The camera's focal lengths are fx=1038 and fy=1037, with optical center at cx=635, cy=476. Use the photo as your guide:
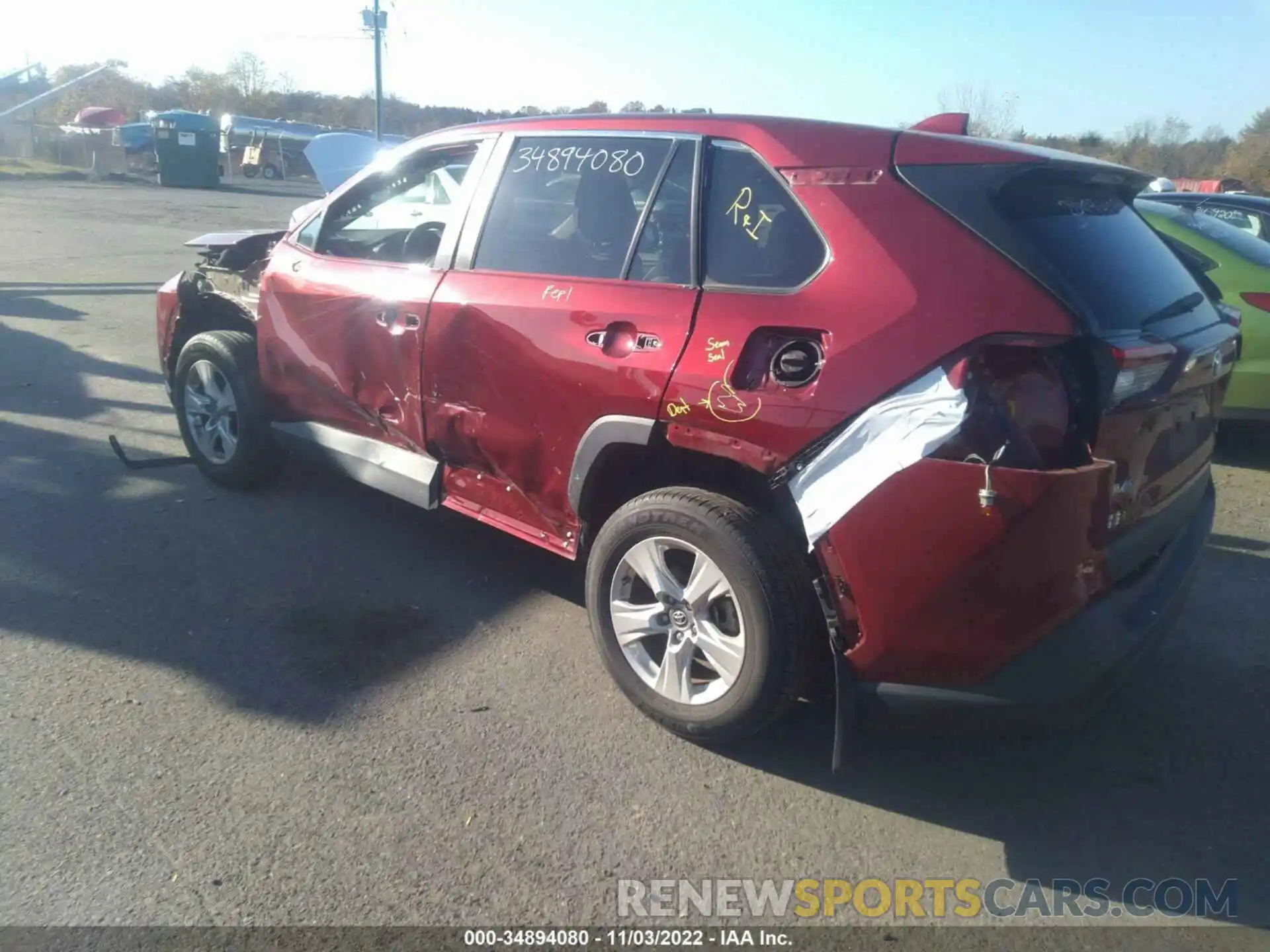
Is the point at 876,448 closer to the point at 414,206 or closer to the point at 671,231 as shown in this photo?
the point at 671,231

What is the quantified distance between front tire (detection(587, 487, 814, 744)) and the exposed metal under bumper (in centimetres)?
100

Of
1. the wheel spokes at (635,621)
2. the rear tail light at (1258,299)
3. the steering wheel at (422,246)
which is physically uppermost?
the steering wheel at (422,246)

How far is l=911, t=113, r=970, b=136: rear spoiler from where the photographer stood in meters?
3.77

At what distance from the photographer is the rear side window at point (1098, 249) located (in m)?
2.77

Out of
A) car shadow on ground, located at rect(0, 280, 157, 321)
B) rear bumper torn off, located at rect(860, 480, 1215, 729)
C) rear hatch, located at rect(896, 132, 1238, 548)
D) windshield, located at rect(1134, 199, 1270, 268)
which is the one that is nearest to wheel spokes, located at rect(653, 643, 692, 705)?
rear bumper torn off, located at rect(860, 480, 1215, 729)

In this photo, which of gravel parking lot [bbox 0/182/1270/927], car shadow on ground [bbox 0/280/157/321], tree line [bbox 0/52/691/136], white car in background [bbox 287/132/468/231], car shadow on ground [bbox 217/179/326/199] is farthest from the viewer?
tree line [bbox 0/52/691/136]

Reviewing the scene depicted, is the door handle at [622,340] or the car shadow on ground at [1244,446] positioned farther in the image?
the car shadow on ground at [1244,446]

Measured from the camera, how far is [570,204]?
3.82m

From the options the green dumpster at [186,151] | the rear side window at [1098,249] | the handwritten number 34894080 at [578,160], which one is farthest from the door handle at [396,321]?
the green dumpster at [186,151]

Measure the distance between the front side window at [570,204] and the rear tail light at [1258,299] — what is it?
171 inches

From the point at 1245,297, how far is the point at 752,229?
4350mm

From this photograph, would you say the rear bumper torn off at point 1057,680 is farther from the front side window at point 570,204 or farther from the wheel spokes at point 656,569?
the front side window at point 570,204

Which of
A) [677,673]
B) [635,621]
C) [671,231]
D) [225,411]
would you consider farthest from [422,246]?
[677,673]

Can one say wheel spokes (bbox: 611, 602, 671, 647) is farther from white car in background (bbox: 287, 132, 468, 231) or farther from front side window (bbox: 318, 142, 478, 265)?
white car in background (bbox: 287, 132, 468, 231)
